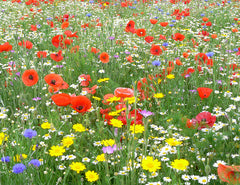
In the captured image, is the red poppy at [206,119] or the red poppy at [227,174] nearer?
the red poppy at [227,174]

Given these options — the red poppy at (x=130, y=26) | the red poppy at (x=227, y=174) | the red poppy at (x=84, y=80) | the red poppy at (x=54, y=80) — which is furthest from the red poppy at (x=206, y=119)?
the red poppy at (x=130, y=26)

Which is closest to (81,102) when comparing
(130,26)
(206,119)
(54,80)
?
(54,80)

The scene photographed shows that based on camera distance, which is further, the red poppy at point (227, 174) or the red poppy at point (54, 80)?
the red poppy at point (54, 80)

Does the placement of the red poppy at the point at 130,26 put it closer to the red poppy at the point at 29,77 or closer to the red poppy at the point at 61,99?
the red poppy at the point at 29,77

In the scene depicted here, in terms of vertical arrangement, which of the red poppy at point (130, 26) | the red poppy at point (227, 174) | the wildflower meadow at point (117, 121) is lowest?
the wildflower meadow at point (117, 121)

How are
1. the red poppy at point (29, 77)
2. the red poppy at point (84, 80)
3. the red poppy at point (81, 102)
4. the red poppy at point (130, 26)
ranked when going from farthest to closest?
the red poppy at point (130, 26) < the red poppy at point (84, 80) < the red poppy at point (29, 77) < the red poppy at point (81, 102)

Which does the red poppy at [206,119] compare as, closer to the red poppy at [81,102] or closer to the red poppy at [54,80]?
the red poppy at [81,102]

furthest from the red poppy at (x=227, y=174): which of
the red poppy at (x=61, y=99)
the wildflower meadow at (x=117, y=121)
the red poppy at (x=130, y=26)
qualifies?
→ the red poppy at (x=130, y=26)

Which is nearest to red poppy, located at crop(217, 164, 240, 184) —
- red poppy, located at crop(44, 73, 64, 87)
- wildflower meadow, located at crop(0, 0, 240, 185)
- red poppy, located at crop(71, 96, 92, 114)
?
wildflower meadow, located at crop(0, 0, 240, 185)

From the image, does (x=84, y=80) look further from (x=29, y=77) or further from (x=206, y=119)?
(x=206, y=119)

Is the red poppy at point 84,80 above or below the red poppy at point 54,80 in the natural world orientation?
below

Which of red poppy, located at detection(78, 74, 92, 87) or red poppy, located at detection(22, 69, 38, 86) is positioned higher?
Answer: red poppy, located at detection(22, 69, 38, 86)

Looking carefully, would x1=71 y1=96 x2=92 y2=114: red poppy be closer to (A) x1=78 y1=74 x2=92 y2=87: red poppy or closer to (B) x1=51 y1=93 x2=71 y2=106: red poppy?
(B) x1=51 y1=93 x2=71 y2=106: red poppy

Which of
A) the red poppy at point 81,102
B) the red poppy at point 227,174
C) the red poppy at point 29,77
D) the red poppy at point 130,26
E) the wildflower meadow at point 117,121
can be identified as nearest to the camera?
the red poppy at point 227,174
